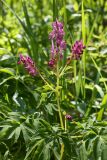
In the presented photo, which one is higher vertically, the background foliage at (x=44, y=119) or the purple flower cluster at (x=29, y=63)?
the purple flower cluster at (x=29, y=63)

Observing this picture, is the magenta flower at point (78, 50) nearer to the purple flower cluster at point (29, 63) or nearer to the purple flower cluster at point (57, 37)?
the purple flower cluster at point (57, 37)

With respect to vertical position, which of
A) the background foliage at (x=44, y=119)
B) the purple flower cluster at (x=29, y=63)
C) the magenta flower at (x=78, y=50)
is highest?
the magenta flower at (x=78, y=50)

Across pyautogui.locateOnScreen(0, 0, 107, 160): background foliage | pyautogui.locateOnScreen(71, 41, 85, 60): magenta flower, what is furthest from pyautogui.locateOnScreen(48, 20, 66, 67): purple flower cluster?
pyautogui.locateOnScreen(0, 0, 107, 160): background foliage

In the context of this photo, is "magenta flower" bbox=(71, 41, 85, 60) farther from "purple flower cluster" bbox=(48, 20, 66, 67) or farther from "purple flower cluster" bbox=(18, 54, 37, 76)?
"purple flower cluster" bbox=(18, 54, 37, 76)

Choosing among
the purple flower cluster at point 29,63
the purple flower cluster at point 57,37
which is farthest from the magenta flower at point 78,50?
the purple flower cluster at point 29,63

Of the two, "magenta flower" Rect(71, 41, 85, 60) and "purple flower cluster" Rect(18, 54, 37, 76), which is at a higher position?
"magenta flower" Rect(71, 41, 85, 60)

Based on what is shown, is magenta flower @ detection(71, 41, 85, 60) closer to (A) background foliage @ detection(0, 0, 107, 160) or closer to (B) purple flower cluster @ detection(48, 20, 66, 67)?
(B) purple flower cluster @ detection(48, 20, 66, 67)

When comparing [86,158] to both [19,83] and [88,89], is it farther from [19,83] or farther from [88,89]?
[88,89]

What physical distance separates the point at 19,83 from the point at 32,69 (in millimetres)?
459

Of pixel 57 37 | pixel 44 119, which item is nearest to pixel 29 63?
pixel 57 37

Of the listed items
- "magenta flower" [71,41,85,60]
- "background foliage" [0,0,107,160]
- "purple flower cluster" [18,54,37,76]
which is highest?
"magenta flower" [71,41,85,60]

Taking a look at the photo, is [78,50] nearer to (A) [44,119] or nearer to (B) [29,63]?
(B) [29,63]

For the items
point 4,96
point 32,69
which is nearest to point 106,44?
point 4,96

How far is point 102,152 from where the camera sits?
1.35m
